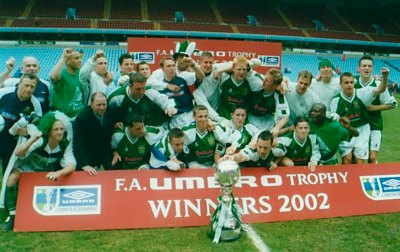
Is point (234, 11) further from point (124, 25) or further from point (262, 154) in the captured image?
point (262, 154)

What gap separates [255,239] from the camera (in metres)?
4.39

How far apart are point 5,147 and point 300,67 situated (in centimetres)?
2705

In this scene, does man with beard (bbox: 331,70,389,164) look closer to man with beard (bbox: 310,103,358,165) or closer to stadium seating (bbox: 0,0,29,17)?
man with beard (bbox: 310,103,358,165)

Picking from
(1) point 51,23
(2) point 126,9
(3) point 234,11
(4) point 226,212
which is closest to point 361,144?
(4) point 226,212

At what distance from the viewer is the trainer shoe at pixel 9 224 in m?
4.60

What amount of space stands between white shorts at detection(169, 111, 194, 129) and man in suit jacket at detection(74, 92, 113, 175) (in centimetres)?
101

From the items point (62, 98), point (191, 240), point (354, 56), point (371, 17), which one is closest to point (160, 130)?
point (62, 98)

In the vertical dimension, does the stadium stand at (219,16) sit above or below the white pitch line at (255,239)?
above

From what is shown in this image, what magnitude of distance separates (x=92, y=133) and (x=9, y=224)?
140 cm

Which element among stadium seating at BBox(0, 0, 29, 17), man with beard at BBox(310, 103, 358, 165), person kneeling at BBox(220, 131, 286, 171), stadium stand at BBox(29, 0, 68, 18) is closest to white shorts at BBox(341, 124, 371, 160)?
man with beard at BBox(310, 103, 358, 165)

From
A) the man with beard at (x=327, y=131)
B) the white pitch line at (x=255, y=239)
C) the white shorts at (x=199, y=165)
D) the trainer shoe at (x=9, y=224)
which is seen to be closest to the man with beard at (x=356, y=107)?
the man with beard at (x=327, y=131)

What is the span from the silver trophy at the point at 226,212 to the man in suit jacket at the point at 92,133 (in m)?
1.56

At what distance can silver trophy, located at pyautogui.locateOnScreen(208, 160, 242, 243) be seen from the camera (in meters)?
4.31

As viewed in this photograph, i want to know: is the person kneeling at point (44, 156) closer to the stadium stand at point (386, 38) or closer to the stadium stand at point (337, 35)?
the stadium stand at point (337, 35)
